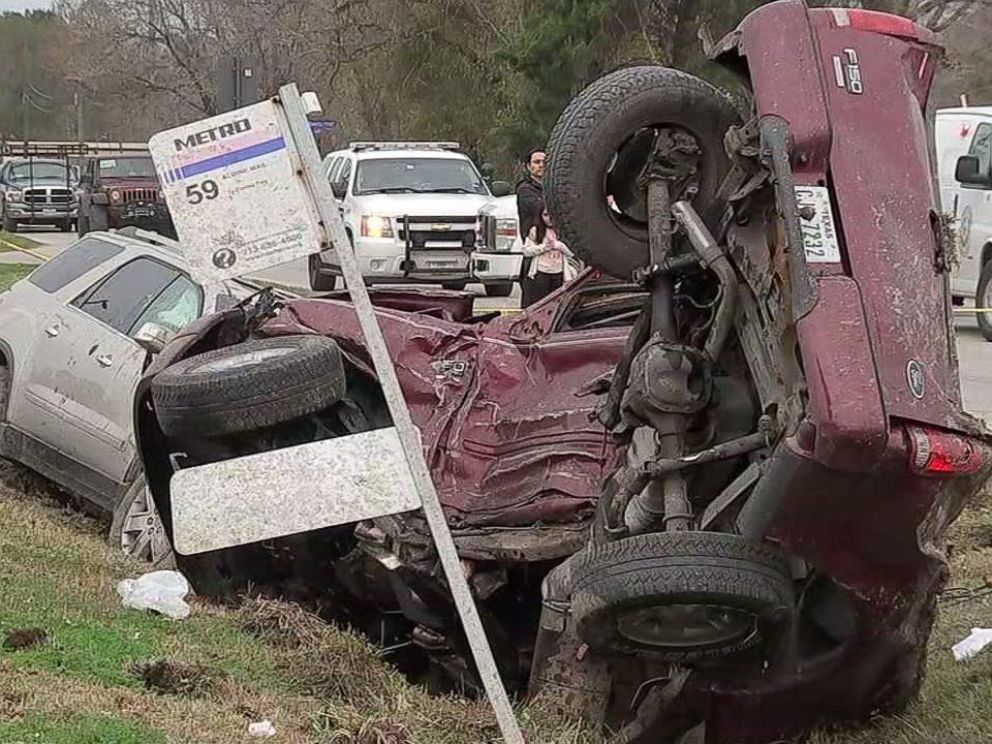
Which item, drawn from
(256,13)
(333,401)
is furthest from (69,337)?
(256,13)

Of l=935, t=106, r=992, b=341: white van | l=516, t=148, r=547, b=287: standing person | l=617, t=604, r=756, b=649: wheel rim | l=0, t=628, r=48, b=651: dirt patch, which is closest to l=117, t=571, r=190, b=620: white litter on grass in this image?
l=0, t=628, r=48, b=651: dirt patch

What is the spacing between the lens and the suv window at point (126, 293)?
8.35m

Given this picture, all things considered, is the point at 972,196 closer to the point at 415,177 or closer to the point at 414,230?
the point at 414,230

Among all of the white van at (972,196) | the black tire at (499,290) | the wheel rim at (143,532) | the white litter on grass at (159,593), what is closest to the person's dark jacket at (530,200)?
the white van at (972,196)

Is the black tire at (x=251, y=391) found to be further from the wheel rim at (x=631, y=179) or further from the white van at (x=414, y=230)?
the white van at (x=414, y=230)

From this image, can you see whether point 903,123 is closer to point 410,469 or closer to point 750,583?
point 750,583

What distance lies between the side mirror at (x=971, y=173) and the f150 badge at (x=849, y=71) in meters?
10.6

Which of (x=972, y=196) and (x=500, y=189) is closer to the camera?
(x=972, y=196)

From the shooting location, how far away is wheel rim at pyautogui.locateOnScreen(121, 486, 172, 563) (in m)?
7.14

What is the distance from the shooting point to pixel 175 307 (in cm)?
823

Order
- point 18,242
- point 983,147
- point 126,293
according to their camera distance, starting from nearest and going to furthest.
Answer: point 126,293 < point 983,147 < point 18,242

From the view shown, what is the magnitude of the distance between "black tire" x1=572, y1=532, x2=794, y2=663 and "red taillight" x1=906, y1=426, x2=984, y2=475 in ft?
1.60

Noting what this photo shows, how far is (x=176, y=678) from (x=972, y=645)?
2.93 metres

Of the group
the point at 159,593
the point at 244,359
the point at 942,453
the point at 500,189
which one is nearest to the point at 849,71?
the point at 942,453
